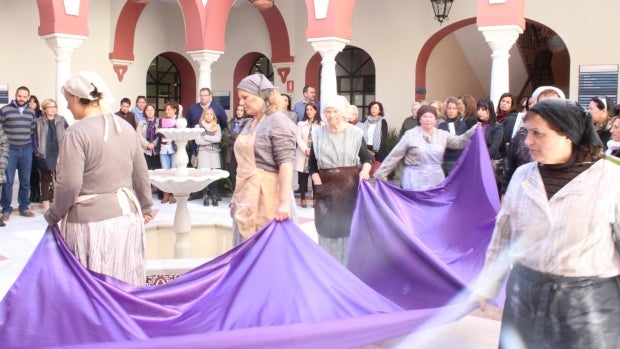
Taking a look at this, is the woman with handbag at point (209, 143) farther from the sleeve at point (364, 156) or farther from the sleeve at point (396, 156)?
the sleeve at point (364, 156)

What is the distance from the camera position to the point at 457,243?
17.3ft

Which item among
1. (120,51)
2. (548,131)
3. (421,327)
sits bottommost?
(421,327)

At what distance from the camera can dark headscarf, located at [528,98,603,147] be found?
2.27 meters

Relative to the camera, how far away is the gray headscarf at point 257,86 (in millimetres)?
3883

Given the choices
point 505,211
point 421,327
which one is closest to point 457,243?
point 421,327

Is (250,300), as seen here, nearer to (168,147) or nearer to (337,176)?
(337,176)

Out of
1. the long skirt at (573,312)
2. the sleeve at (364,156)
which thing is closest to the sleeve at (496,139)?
the sleeve at (364,156)

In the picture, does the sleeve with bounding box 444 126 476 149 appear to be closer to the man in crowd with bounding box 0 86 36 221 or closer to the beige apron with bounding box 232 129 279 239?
the beige apron with bounding box 232 129 279 239

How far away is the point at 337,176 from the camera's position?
4781 millimetres

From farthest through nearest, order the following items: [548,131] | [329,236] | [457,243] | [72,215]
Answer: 1. [457,243]
2. [329,236]
3. [72,215]
4. [548,131]

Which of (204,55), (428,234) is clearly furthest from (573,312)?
(204,55)

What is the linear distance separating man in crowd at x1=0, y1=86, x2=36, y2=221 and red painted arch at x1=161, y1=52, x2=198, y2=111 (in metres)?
8.22

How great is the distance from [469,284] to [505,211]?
109 centimetres

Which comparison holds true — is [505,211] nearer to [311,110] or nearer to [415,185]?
[415,185]
